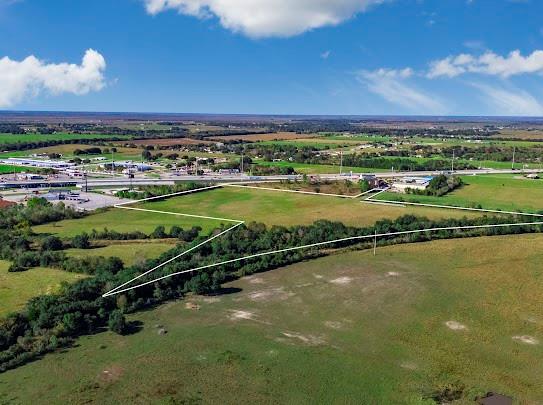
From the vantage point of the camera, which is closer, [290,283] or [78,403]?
[78,403]

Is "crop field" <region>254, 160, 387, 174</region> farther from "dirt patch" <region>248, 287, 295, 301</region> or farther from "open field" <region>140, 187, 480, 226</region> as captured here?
"dirt patch" <region>248, 287, 295, 301</region>

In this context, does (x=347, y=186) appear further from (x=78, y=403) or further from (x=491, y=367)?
(x=78, y=403)

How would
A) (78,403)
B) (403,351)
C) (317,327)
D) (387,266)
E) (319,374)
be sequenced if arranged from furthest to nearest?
1. (387,266)
2. (317,327)
3. (403,351)
4. (319,374)
5. (78,403)

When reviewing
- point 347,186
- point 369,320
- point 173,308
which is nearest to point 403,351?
point 369,320

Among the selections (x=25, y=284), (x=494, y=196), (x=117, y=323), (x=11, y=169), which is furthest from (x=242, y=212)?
(x=11, y=169)

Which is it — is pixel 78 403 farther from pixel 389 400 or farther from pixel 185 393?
pixel 389 400

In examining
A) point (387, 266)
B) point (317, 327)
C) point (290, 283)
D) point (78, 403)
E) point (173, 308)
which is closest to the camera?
point (78, 403)
